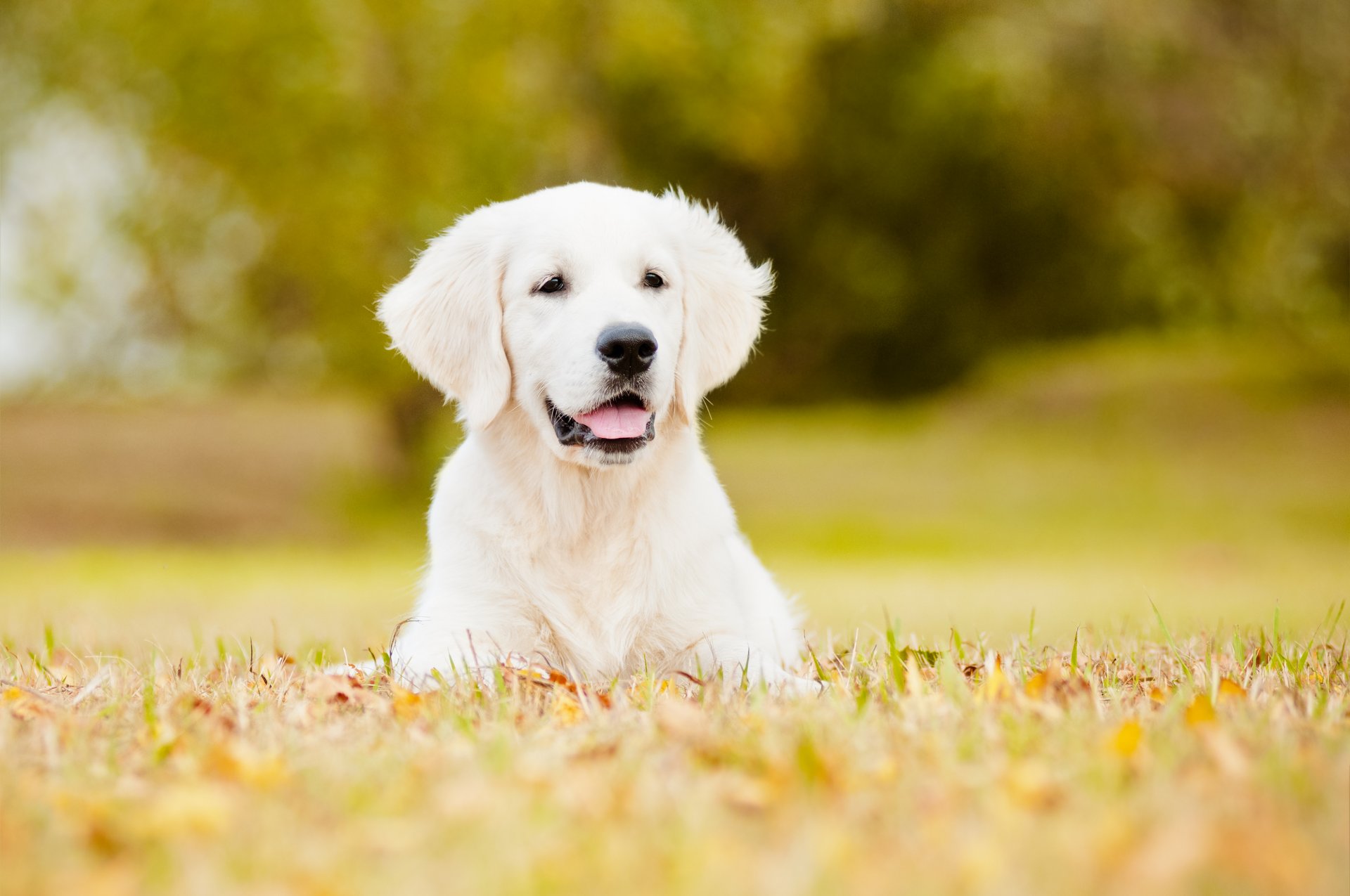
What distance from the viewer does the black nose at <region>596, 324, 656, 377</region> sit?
370 cm

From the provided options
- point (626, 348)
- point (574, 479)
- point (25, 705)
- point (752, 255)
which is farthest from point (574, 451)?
point (752, 255)

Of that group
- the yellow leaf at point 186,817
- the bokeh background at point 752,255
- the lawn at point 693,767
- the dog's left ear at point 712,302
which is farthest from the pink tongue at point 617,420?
the bokeh background at point 752,255

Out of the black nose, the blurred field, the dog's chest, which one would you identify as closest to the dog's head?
the black nose

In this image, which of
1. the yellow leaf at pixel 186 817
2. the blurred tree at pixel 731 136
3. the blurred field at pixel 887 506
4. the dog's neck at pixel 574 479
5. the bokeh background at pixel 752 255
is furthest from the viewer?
the blurred tree at pixel 731 136

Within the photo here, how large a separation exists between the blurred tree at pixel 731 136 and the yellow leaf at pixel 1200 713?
1170 centimetres

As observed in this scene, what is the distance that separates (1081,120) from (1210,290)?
163 inches

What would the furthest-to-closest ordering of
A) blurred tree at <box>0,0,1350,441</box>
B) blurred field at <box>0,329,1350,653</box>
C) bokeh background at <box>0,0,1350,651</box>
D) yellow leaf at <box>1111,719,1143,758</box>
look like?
1. blurred tree at <box>0,0,1350,441</box>
2. bokeh background at <box>0,0,1350,651</box>
3. blurred field at <box>0,329,1350,653</box>
4. yellow leaf at <box>1111,719,1143,758</box>

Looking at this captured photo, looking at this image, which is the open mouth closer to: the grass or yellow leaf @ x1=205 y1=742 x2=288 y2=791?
the grass

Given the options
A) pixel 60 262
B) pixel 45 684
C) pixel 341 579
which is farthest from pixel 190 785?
pixel 60 262

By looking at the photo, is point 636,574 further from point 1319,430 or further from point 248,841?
point 1319,430

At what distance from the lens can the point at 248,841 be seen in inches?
81.0

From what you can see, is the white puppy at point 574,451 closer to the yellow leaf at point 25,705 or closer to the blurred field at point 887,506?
the yellow leaf at point 25,705

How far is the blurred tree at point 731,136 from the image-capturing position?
1411 cm

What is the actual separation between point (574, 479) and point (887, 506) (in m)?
14.6
